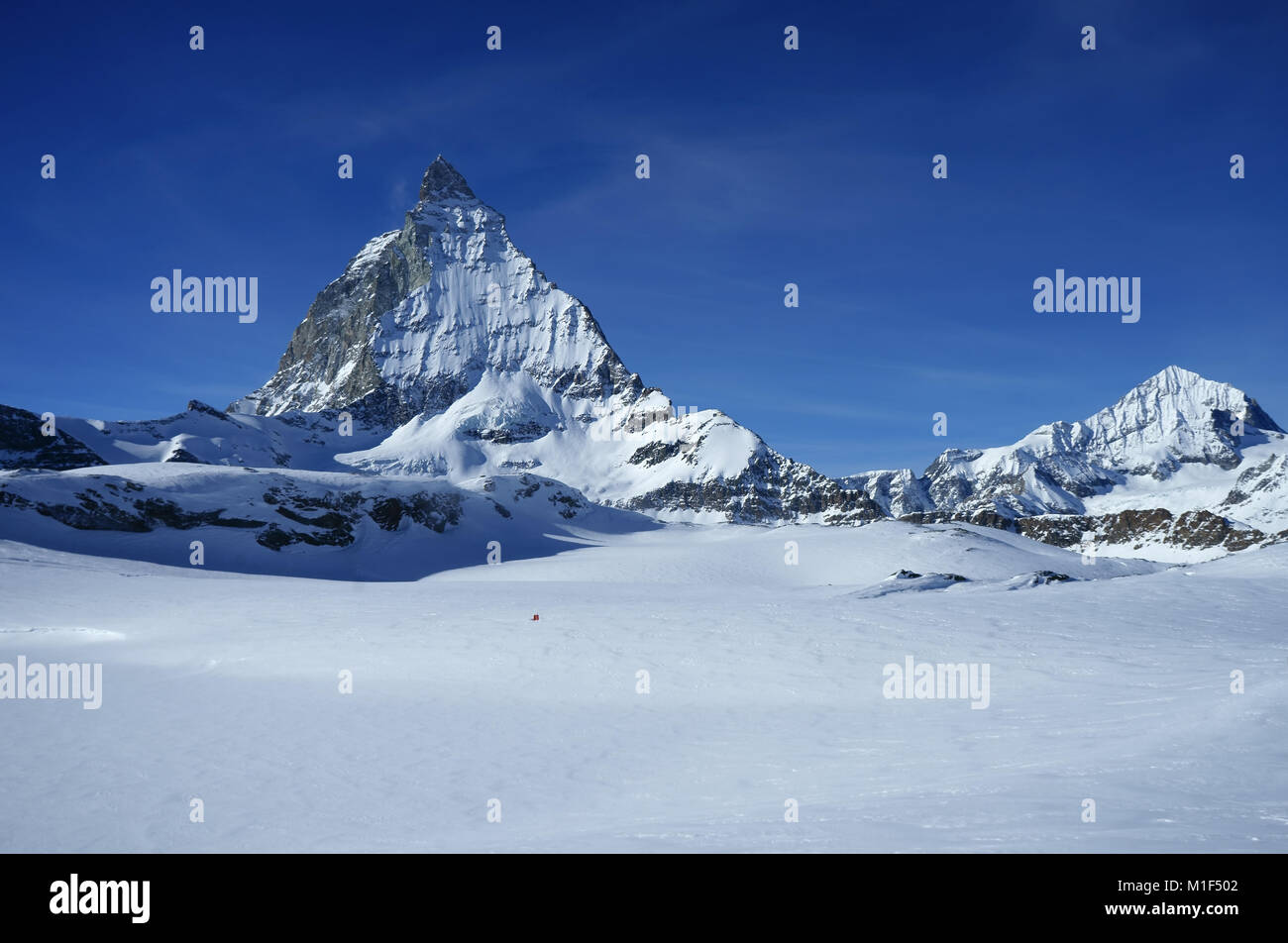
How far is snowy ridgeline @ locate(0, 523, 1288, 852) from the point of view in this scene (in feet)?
30.5

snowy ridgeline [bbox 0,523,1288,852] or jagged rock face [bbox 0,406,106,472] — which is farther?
jagged rock face [bbox 0,406,106,472]

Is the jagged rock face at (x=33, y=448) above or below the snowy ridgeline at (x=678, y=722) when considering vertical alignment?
above

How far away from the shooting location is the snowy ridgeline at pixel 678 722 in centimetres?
929

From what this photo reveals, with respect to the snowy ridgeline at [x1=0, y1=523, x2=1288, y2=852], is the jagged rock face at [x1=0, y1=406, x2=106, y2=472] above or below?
above

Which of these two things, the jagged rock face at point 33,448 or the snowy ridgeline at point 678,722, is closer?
the snowy ridgeline at point 678,722

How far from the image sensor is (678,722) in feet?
52.0

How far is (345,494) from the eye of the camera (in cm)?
9962

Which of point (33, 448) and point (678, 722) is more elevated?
point (33, 448)
